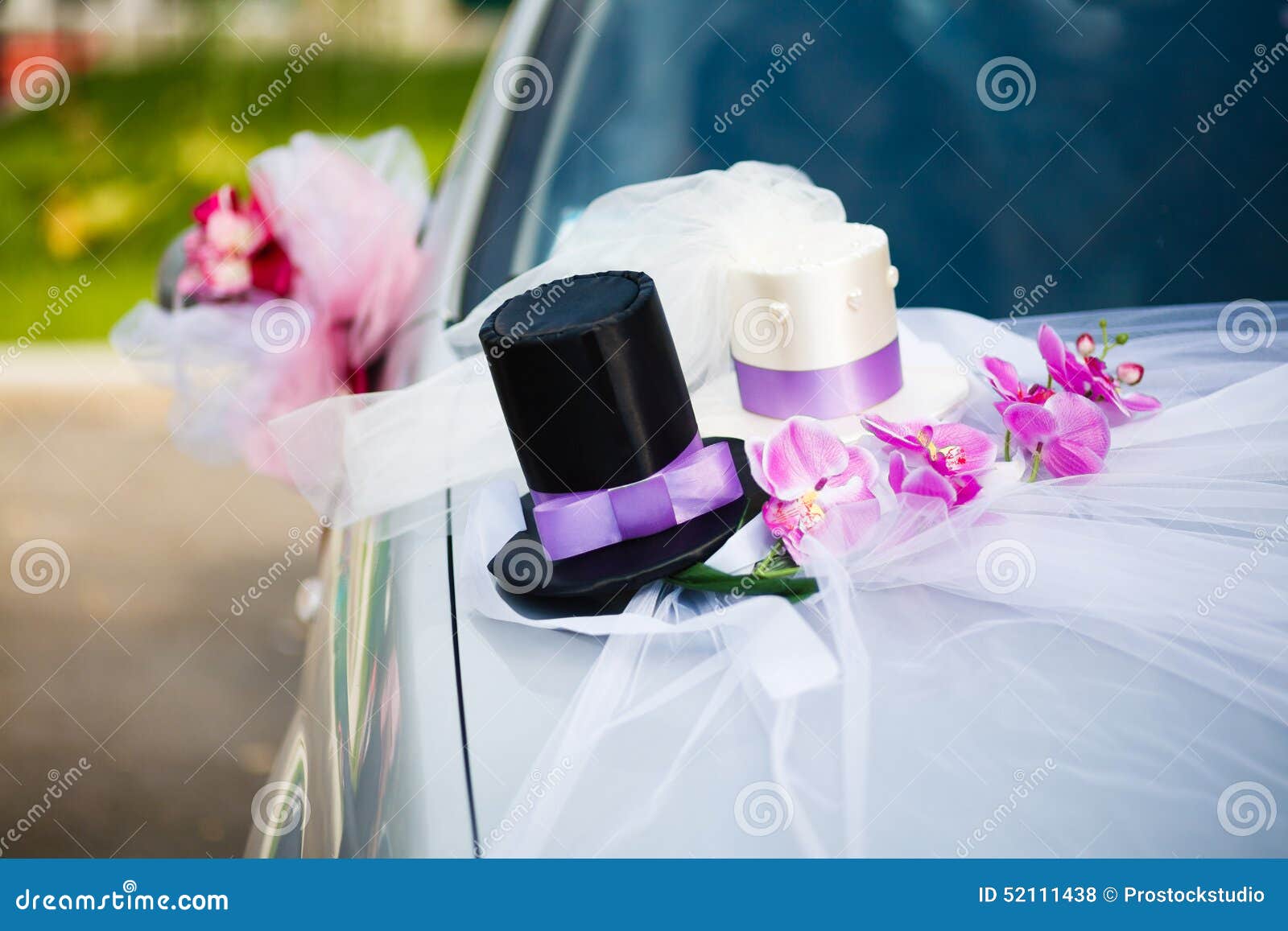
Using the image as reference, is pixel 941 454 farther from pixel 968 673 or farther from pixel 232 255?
pixel 232 255

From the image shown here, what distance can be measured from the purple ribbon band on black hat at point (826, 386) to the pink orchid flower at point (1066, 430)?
0.15 m

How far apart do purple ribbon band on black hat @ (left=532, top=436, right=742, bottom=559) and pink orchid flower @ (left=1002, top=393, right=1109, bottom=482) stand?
12.6 inches

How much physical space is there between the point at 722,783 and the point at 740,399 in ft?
1.76

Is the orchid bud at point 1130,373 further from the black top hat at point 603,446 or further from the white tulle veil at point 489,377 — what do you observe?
the black top hat at point 603,446

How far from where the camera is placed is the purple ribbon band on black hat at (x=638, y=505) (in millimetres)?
1099

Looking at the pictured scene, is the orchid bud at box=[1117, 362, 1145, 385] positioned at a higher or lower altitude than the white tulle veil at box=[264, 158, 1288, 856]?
higher

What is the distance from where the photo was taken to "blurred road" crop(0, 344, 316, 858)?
2275mm

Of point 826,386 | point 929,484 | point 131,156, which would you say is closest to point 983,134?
point 826,386

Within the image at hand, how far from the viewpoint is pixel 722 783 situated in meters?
0.92

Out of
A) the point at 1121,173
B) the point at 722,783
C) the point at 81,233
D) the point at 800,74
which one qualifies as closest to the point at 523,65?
the point at 800,74

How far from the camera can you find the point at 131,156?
576cm

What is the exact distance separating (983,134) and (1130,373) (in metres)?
0.45

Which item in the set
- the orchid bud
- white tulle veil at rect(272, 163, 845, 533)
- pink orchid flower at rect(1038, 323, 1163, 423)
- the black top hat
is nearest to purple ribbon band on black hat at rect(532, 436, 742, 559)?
the black top hat

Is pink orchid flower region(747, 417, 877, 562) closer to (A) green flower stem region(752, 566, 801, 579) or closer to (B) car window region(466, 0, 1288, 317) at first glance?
(A) green flower stem region(752, 566, 801, 579)
